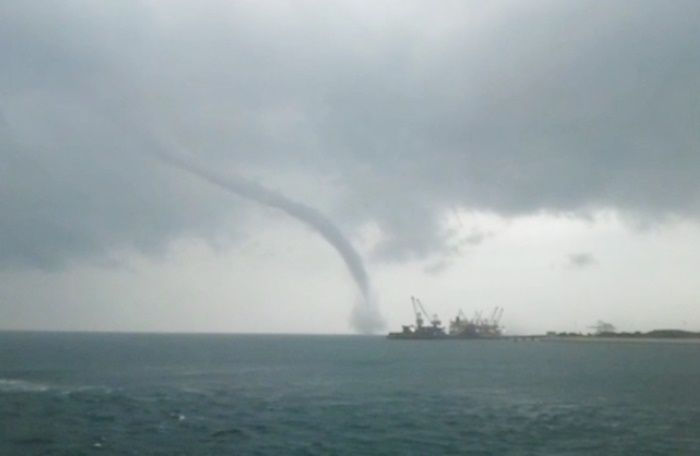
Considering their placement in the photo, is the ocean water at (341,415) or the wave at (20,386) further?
the wave at (20,386)

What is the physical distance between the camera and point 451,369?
128 m

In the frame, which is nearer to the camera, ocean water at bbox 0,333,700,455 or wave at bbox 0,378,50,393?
ocean water at bbox 0,333,700,455

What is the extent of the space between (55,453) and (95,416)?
15697 mm

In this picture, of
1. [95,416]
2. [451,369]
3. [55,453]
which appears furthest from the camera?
[451,369]

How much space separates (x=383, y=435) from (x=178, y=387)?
40.8 meters

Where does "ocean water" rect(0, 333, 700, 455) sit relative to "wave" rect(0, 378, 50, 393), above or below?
below

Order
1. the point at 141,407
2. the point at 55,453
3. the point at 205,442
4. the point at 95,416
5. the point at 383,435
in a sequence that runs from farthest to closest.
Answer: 1. the point at 141,407
2. the point at 95,416
3. the point at 383,435
4. the point at 205,442
5. the point at 55,453

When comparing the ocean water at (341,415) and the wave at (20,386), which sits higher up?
the wave at (20,386)

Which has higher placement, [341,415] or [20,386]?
[20,386]

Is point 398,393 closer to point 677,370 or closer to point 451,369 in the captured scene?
point 451,369

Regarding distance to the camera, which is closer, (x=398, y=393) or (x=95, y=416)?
(x=95, y=416)

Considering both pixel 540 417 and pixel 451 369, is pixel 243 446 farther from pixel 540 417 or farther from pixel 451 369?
pixel 451 369

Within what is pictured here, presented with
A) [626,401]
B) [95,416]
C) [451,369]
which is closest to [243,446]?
[95,416]

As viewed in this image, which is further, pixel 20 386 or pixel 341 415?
pixel 20 386
